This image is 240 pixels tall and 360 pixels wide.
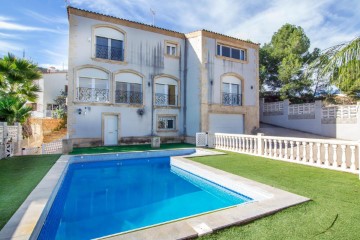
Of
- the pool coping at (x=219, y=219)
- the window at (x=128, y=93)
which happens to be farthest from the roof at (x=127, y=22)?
the pool coping at (x=219, y=219)

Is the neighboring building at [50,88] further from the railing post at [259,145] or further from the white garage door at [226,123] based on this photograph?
the railing post at [259,145]

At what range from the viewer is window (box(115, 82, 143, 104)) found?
17.6 metres

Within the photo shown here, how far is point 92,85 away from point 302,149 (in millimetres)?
14630

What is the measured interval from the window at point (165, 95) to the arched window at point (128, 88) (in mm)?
1471

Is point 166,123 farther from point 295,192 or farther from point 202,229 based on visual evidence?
point 202,229

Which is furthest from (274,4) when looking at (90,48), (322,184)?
(90,48)

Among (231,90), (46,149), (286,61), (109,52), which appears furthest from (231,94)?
(46,149)

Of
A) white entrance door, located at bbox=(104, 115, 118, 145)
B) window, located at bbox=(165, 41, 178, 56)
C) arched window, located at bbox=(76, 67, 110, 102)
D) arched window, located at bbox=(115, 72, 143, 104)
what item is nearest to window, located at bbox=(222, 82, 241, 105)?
window, located at bbox=(165, 41, 178, 56)

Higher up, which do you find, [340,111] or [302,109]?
[302,109]

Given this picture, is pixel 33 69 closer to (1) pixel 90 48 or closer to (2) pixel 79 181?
(1) pixel 90 48

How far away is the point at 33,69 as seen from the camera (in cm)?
1559

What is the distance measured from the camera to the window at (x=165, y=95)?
19.1 m

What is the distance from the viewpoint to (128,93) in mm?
17906

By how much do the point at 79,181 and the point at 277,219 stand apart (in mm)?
7434
